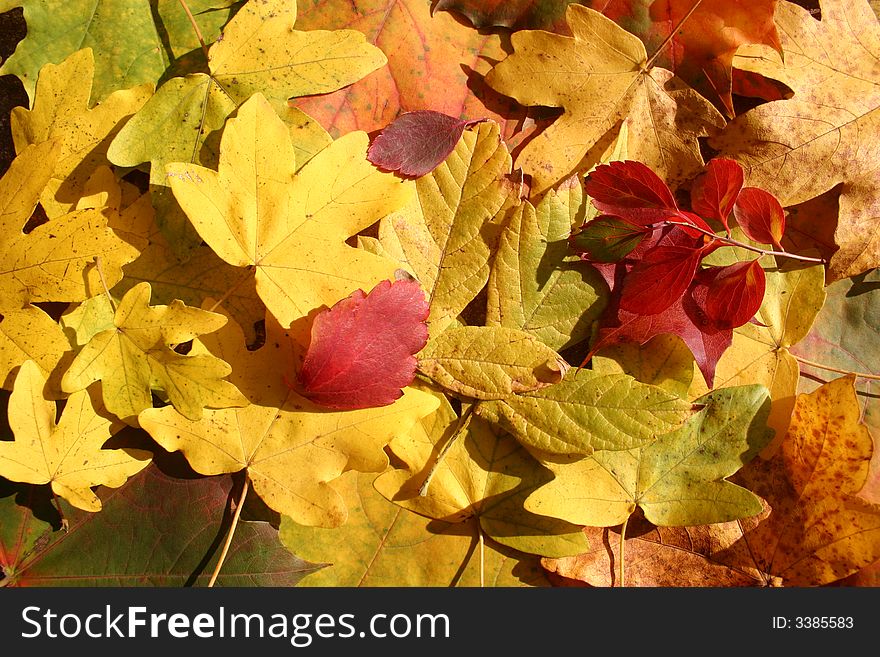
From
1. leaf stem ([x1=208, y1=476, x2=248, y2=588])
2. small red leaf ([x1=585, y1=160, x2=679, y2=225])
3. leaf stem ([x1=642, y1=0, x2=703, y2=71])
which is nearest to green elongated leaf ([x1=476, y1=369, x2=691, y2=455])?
small red leaf ([x1=585, y1=160, x2=679, y2=225])

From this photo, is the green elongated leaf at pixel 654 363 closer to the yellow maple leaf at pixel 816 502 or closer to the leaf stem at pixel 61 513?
the yellow maple leaf at pixel 816 502

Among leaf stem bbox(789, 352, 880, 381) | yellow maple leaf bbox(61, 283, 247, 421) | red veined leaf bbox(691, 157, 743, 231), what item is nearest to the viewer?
yellow maple leaf bbox(61, 283, 247, 421)

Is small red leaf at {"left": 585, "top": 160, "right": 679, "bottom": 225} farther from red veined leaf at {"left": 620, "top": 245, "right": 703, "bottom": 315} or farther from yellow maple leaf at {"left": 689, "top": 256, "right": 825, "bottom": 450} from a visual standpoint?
yellow maple leaf at {"left": 689, "top": 256, "right": 825, "bottom": 450}

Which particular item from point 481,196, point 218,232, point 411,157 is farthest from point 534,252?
point 218,232

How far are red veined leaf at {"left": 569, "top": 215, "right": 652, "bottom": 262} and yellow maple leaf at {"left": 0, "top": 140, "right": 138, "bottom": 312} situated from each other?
0.63m

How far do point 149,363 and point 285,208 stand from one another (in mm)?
270

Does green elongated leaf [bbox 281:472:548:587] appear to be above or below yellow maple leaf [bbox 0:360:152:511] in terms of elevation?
below

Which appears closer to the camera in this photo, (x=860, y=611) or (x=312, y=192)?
(x=312, y=192)

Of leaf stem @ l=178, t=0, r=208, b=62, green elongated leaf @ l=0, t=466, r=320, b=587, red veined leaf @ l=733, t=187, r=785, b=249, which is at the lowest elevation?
green elongated leaf @ l=0, t=466, r=320, b=587

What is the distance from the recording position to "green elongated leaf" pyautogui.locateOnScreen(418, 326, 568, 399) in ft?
3.28

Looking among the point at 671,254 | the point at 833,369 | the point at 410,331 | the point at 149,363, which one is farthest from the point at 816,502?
the point at 149,363

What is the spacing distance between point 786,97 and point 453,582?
0.90 meters

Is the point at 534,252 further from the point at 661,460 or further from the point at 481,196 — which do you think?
the point at 661,460

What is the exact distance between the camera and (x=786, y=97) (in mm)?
1138
